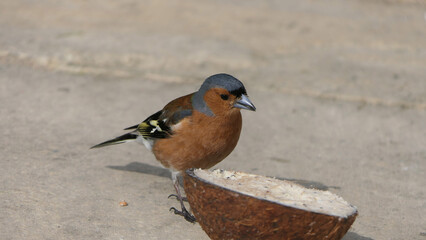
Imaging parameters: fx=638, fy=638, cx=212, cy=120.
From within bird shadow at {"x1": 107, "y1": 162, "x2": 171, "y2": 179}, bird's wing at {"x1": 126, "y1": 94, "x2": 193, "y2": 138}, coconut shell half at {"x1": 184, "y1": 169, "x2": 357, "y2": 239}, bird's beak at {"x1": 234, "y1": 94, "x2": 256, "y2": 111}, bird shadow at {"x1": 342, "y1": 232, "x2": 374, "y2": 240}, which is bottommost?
bird shadow at {"x1": 107, "y1": 162, "x2": 171, "y2": 179}

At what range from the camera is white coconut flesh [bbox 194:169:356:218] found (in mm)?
3891

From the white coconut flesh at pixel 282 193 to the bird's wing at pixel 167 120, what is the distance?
37.4 inches

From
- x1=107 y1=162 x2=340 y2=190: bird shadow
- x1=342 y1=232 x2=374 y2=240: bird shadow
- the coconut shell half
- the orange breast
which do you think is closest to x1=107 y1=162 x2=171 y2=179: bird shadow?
x1=107 y1=162 x2=340 y2=190: bird shadow

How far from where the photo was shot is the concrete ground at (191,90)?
16.3 feet

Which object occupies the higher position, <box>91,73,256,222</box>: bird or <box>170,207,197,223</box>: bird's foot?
<box>91,73,256,222</box>: bird

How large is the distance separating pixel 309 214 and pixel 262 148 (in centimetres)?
272

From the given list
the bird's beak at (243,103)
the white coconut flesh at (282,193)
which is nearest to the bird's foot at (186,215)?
the white coconut flesh at (282,193)

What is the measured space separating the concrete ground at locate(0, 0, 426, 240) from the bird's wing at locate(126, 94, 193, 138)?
45 centimetres

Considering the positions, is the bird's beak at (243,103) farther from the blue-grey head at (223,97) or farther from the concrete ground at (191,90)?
the concrete ground at (191,90)

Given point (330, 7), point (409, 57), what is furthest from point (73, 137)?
point (330, 7)

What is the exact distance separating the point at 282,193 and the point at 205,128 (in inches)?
43.5

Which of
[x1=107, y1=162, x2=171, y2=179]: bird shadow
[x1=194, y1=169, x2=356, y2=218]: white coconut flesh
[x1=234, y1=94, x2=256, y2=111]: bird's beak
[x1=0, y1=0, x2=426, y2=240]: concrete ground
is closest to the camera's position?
[x1=194, y1=169, x2=356, y2=218]: white coconut flesh

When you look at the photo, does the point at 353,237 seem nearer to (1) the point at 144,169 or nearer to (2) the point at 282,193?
Result: (2) the point at 282,193

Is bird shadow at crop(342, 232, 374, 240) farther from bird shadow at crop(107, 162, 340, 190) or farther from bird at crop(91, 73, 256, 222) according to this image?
bird at crop(91, 73, 256, 222)
